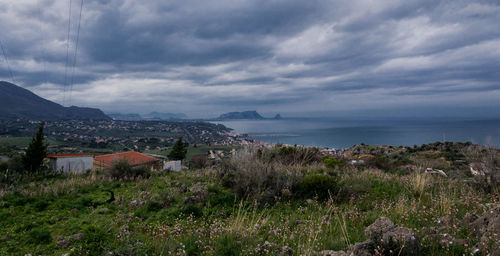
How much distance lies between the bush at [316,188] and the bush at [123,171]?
278 inches

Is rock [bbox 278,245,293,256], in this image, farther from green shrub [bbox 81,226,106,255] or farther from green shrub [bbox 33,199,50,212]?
green shrub [bbox 33,199,50,212]

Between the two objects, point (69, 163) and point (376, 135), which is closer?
point (69, 163)

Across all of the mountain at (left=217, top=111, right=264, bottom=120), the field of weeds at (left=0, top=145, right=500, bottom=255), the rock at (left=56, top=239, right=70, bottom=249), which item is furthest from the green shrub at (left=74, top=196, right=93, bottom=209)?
the mountain at (left=217, top=111, right=264, bottom=120)

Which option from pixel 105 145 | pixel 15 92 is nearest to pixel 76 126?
pixel 105 145

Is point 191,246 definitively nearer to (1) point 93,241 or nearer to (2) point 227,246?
(2) point 227,246

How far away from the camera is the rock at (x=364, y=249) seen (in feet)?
8.97

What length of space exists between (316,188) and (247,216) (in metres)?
2.39

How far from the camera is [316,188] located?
260 inches

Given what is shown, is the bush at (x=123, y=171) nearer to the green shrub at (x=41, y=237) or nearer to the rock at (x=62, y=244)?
the green shrub at (x=41, y=237)

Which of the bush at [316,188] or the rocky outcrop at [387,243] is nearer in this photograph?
the rocky outcrop at [387,243]

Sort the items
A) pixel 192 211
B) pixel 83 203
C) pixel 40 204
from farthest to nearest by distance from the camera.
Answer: pixel 83 203
pixel 40 204
pixel 192 211

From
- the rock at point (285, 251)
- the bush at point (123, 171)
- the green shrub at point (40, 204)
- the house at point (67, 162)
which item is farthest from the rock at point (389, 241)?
the house at point (67, 162)

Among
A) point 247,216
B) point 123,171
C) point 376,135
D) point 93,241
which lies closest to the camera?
point 93,241

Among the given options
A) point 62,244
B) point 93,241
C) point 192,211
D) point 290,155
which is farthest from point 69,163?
point 93,241
